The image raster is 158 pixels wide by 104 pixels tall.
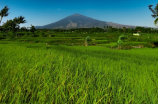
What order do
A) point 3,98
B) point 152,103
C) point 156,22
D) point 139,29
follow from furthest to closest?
point 139,29 → point 156,22 → point 152,103 → point 3,98

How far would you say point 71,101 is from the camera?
1120 mm

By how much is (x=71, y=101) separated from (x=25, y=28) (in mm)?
54034

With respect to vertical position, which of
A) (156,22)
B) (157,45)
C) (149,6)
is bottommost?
(157,45)

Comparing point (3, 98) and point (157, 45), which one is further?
point (157, 45)

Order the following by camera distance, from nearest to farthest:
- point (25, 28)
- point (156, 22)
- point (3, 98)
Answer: point (3, 98) < point (156, 22) < point (25, 28)

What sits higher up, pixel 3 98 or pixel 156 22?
pixel 156 22

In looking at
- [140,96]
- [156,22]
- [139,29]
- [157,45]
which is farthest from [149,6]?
[139,29]

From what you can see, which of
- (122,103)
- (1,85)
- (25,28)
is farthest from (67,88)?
(25,28)

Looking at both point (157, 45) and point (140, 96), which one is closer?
point (140, 96)

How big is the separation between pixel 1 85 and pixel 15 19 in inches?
1746

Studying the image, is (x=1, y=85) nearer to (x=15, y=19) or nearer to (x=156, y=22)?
(x=156, y=22)

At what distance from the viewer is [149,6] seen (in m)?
20.0

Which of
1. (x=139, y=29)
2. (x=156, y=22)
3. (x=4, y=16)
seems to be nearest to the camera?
(x=156, y=22)

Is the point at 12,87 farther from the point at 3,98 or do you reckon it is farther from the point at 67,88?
the point at 67,88
